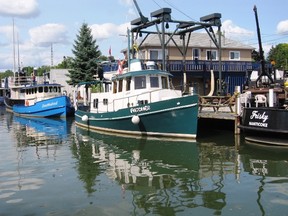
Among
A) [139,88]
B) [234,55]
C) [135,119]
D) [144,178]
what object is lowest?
[144,178]

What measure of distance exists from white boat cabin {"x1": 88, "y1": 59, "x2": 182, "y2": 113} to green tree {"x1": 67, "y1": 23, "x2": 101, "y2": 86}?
1975 centimetres

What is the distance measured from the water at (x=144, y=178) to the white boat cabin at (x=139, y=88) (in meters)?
2.21

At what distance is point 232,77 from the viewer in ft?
106

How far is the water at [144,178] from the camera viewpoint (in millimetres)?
7918

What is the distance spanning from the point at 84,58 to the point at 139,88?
22624mm

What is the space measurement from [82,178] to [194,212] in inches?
157

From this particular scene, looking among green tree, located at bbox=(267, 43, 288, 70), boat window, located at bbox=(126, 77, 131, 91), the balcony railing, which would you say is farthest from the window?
green tree, located at bbox=(267, 43, 288, 70)

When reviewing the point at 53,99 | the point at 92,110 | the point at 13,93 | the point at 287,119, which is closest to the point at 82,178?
the point at 287,119

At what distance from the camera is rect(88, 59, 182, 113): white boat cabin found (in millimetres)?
17938

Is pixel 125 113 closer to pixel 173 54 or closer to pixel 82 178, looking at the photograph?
pixel 82 178

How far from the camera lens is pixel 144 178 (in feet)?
33.8

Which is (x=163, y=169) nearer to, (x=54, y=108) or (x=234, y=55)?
(x=54, y=108)

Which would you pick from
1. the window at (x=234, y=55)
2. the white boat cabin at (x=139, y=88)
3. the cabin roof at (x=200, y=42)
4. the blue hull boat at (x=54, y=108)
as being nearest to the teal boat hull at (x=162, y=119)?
the white boat cabin at (x=139, y=88)

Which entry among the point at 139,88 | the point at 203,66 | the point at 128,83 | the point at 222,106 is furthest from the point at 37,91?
the point at 222,106
